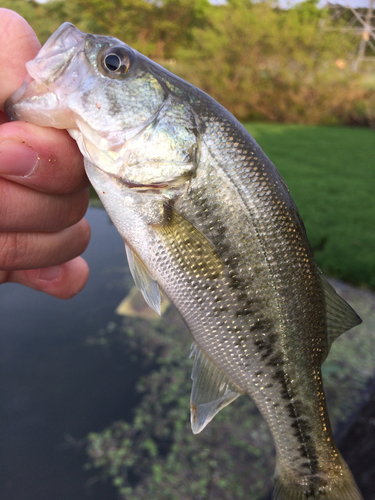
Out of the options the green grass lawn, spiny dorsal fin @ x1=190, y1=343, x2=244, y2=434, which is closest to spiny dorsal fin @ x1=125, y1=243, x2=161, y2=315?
spiny dorsal fin @ x1=190, y1=343, x2=244, y2=434

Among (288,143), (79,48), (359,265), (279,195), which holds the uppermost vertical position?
(79,48)

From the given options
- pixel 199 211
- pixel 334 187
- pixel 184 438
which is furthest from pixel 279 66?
pixel 199 211

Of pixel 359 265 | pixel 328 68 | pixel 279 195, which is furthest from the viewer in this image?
pixel 328 68

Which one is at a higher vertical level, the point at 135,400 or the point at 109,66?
the point at 109,66

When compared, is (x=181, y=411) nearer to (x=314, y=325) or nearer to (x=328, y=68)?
(x=314, y=325)

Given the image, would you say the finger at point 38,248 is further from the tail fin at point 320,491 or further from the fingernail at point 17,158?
the tail fin at point 320,491

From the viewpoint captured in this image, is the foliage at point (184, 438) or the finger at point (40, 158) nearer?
the finger at point (40, 158)

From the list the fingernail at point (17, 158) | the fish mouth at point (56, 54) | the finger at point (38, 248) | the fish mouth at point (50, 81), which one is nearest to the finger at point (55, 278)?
the finger at point (38, 248)

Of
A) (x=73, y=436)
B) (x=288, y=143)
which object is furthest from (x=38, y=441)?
(x=288, y=143)
